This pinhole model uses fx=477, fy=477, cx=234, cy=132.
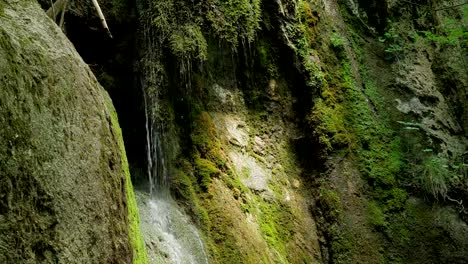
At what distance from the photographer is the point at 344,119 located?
7.83m

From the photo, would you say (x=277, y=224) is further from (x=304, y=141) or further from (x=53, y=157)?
(x=53, y=157)

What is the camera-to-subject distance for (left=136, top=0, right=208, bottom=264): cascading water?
A: 494 cm

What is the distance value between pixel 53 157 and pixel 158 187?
3253 mm

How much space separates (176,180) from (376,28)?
5883mm

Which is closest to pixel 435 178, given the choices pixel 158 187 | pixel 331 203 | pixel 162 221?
pixel 331 203

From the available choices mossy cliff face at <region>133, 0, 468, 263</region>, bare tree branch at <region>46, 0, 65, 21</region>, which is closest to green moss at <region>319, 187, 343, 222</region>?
mossy cliff face at <region>133, 0, 468, 263</region>

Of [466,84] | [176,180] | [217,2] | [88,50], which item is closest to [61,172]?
[176,180]

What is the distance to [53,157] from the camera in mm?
2506

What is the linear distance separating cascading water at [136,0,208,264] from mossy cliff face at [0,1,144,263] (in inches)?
68.2

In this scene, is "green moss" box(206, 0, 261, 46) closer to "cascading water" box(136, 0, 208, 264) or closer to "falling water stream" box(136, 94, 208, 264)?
"cascading water" box(136, 0, 208, 264)

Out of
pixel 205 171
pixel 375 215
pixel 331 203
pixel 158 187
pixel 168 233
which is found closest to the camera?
pixel 168 233

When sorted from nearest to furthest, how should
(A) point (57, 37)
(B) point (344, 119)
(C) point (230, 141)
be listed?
(A) point (57, 37) < (C) point (230, 141) < (B) point (344, 119)

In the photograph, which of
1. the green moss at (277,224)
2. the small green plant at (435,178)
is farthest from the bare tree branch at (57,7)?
the small green plant at (435,178)

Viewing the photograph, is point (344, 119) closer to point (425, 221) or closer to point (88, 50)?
point (425, 221)
